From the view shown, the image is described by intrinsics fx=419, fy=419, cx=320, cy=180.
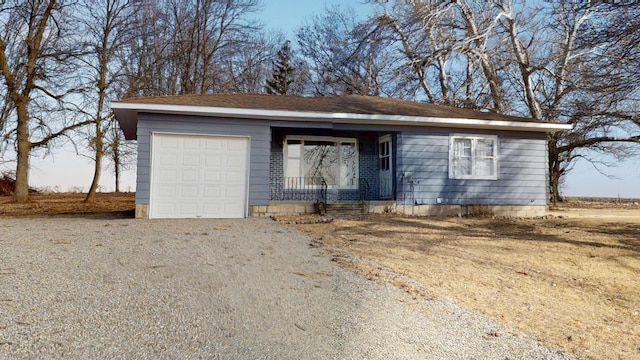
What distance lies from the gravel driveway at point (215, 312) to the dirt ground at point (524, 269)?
50 cm

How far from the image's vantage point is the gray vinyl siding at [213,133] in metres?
10.0

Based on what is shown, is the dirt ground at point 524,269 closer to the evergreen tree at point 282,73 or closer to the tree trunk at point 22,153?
the tree trunk at point 22,153

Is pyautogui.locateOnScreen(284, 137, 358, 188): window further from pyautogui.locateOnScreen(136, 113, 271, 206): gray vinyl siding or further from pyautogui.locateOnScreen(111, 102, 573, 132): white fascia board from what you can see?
pyautogui.locateOnScreen(136, 113, 271, 206): gray vinyl siding

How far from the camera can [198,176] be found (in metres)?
10.4

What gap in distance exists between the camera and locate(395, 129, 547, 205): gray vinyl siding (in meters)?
12.0

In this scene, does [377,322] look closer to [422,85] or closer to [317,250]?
[317,250]

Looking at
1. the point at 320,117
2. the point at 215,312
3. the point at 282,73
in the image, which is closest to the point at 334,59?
the point at 282,73

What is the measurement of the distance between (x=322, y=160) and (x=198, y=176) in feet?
13.7

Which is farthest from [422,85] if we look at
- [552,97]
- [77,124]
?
[77,124]

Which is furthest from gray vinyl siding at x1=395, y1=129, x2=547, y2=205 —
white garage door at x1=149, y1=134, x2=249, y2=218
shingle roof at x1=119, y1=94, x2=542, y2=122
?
white garage door at x1=149, y1=134, x2=249, y2=218

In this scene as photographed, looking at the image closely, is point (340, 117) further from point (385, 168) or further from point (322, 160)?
point (385, 168)

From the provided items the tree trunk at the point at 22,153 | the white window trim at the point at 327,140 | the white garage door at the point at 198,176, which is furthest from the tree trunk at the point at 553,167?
the tree trunk at the point at 22,153

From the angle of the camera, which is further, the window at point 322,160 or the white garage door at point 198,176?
the window at point 322,160

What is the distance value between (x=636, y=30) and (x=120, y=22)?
17.4m
